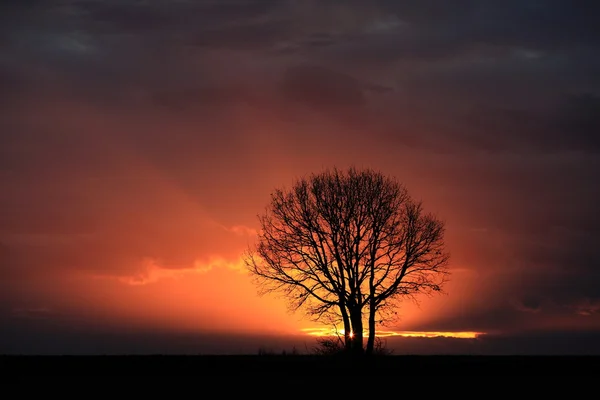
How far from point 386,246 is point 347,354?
25.1 feet
